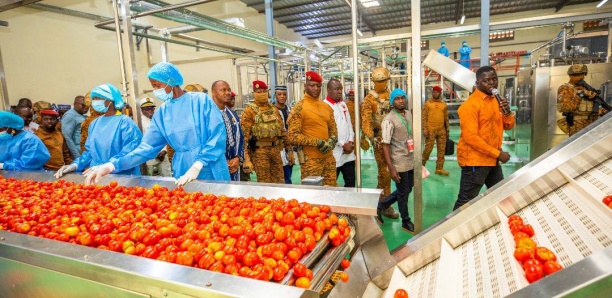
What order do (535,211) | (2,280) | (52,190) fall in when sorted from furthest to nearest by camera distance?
(52,190) < (535,211) < (2,280)

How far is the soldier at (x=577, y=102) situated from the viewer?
4980 mm

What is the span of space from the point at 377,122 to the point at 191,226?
12.1 ft

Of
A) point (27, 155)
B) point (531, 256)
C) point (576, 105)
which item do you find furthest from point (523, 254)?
point (576, 105)

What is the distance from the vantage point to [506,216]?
1.90m

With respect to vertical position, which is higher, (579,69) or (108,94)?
(579,69)

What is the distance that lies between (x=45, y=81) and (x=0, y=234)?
6.71 meters

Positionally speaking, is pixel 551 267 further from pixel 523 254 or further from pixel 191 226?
pixel 191 226

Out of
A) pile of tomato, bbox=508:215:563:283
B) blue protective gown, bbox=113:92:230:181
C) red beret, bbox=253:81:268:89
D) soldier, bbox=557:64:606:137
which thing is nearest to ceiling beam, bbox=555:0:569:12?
soldier, bbox=557:64:606:137

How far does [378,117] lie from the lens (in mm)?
4816

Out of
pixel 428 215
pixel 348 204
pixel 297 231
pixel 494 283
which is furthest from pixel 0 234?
pixel 428 215

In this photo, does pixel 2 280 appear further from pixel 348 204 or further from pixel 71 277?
pixel 348 204

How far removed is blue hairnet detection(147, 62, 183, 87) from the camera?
2.80 m

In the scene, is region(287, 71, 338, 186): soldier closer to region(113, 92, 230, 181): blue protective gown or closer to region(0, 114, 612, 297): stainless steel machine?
region(113, 92, 230, 181): blue protective gown

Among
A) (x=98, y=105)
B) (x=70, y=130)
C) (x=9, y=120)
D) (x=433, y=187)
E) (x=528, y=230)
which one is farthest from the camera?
(x=433, y=187)
